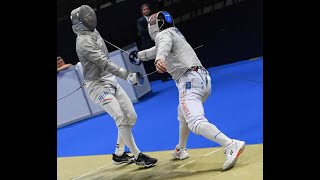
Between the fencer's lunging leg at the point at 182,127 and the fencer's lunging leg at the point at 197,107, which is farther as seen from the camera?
the fencer's lunging leg at the point at 182,127

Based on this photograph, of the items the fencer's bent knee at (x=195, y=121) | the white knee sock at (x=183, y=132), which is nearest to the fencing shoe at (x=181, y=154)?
the white knee sock at (x=183, y=132)

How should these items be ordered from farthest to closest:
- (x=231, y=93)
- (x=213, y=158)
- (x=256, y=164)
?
1. (x=231, y=93)
2. (x=213, y=158)
3. (x=256, y=164)

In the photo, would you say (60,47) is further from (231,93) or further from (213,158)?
(213,158)

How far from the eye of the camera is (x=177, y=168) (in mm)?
4578

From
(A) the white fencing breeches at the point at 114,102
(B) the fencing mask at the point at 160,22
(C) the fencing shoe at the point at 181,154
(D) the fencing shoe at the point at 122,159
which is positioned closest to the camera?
(B) the fencing mask at the point at 160,22

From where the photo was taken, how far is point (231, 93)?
313 inches

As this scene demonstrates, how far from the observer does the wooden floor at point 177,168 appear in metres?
4.02

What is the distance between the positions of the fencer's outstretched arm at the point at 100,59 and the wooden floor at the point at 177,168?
928 mm

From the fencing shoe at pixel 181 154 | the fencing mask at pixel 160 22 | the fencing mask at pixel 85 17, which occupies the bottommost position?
the fencing shoe at pixel 181 154

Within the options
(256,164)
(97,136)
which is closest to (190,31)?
(97,136)

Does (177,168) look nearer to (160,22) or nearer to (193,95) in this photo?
A: (193,95)

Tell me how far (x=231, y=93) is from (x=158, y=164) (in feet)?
11.0

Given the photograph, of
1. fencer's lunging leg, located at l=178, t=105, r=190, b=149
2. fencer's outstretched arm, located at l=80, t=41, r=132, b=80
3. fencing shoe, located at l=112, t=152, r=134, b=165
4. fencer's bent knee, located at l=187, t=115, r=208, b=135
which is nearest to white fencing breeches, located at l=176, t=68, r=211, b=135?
fencer's bent knee, located at l=187, t=115, r=208, b=135

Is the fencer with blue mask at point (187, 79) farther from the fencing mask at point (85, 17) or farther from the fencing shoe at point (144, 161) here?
the fencing mask at point (85, 17)
